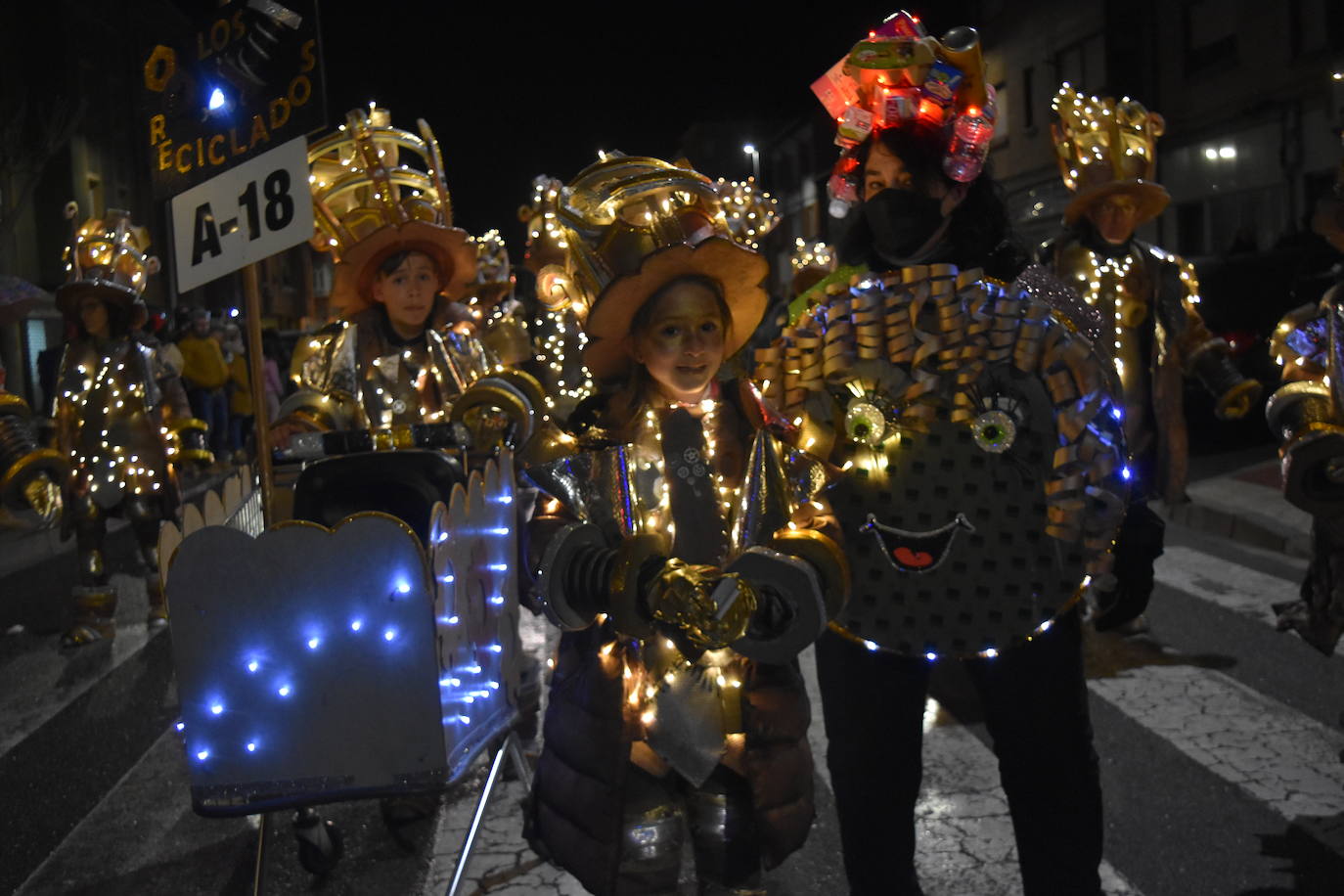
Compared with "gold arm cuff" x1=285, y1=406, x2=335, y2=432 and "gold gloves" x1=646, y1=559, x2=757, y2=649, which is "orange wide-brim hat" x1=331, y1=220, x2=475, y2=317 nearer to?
"gold arm cuff" x1=285, y1=406, x2=335, y2=432

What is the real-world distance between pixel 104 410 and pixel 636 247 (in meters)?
5.44

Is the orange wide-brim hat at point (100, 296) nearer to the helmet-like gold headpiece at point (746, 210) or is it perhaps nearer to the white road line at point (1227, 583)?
the helmet-like gold headpiece at point (746, 210)

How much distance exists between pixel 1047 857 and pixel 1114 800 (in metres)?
1.59

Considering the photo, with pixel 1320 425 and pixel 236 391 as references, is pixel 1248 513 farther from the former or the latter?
pixel 236 391

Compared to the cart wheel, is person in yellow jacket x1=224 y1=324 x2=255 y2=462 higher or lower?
higher

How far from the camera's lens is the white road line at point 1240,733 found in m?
3.96

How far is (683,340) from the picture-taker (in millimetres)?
2871

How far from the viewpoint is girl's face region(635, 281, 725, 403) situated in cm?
288

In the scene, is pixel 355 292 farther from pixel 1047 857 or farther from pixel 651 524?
pixel 1047 857

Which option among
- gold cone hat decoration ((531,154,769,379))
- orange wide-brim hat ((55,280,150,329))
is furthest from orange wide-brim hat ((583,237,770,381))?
orange wide-brim hat ((55,280,150,329))

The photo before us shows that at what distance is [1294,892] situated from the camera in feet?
10.8

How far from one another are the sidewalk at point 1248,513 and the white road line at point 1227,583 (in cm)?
40

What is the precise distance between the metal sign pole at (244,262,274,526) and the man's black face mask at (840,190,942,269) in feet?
5.67

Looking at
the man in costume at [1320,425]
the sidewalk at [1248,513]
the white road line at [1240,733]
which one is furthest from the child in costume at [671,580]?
the sidewalk at [1248,513]
